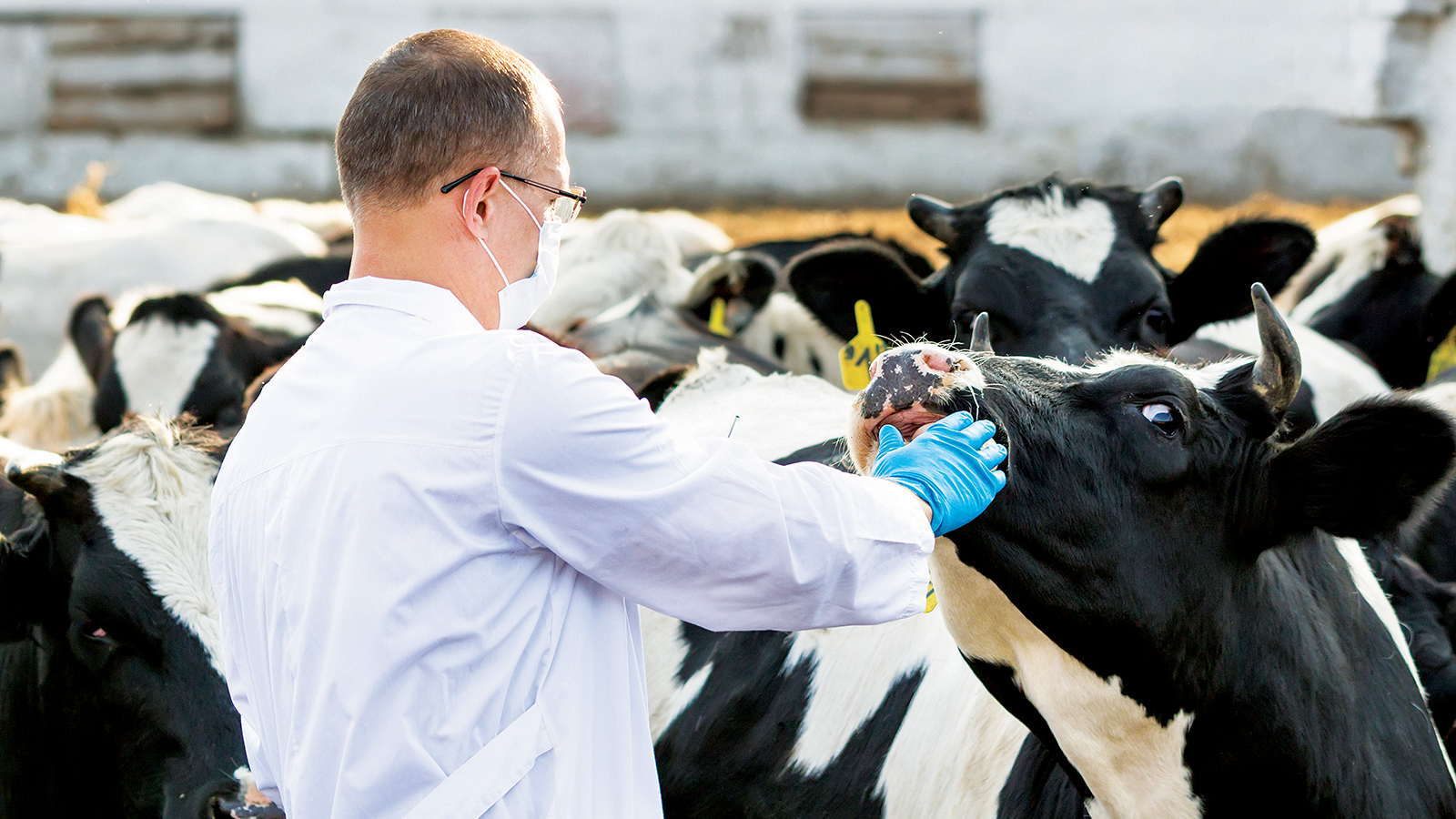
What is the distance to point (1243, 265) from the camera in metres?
3.82

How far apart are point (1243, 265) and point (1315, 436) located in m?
2.11

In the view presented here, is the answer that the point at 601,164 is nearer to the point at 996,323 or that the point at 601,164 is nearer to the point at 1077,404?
the point at 996,323

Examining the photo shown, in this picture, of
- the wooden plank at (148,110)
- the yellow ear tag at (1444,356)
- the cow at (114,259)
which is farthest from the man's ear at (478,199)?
the wooden plank at (148,110)

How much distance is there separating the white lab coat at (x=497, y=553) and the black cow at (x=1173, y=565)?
229 mm

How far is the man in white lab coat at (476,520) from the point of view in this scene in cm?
154

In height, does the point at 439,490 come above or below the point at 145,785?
above

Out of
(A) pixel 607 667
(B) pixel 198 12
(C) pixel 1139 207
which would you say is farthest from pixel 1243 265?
(B) pixel 198 12

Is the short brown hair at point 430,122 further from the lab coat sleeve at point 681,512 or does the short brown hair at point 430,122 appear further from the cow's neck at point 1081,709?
the cow's neck at point 1081,709

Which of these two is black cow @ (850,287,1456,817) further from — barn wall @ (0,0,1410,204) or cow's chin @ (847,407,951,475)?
barn wall @ (0,0,1410,204)

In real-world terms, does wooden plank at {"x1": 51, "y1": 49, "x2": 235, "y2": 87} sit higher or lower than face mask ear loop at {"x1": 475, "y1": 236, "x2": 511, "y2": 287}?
higher

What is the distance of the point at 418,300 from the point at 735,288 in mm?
3933

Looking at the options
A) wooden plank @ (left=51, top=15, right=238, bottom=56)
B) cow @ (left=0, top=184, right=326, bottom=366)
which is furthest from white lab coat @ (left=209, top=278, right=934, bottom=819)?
wooden plank @ (left=51, top=15, right=238, bottom=56)

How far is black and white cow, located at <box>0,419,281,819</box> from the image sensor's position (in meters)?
2.62

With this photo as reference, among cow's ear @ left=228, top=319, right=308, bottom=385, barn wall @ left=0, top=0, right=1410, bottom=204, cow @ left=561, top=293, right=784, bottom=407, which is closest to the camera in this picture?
cow @ left=561, top=293, right=784, bottom=407
